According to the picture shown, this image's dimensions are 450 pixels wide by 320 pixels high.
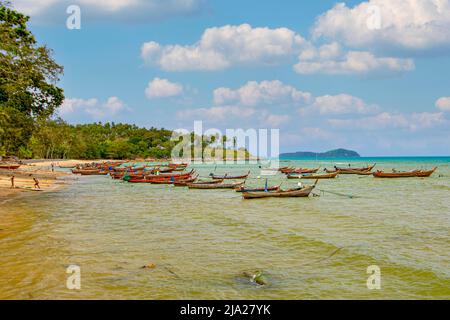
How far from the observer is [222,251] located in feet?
40.1

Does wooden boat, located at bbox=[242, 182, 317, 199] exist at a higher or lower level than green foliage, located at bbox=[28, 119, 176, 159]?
lower

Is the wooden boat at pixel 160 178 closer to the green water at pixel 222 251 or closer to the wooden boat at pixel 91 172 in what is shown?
the wooden boat at pixel 91 172

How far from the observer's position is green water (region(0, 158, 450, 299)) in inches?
345

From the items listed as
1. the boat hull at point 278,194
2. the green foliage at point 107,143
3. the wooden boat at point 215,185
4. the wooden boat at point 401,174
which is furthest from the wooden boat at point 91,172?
the wooden boat at point 401,174

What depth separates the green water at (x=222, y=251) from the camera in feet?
28.7

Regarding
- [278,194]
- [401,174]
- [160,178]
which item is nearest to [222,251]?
[278,194]

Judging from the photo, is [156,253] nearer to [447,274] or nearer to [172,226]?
[172,226]

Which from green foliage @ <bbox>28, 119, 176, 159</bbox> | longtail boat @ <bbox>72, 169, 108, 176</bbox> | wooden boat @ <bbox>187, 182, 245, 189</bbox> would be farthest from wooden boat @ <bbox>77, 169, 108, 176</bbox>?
green foliage @ <bbox>28, 119, 176, 159</bbox>

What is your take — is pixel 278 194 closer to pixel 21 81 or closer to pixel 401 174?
pixel 21 81

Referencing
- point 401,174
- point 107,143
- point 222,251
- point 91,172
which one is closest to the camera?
point 222,251

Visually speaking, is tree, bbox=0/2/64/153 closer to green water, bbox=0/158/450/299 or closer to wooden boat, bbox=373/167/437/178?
green water, bbox=0/158/450/299

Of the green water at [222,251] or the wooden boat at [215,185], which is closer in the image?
the green water at [222,251]
